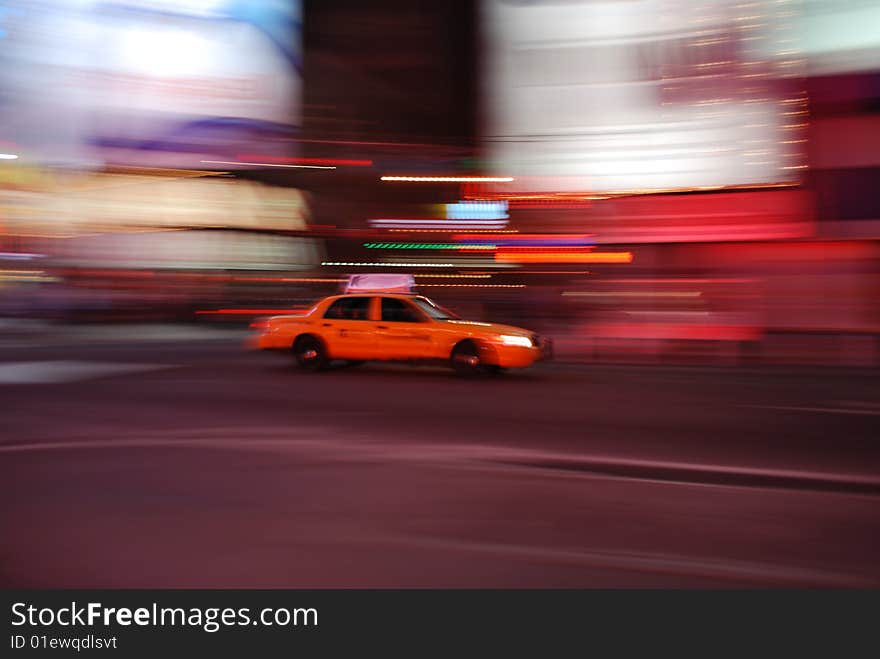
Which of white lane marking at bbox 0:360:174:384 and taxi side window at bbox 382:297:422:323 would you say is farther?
taxi side window at bbox 382:297:422:323

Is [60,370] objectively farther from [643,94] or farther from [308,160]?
[308,160]

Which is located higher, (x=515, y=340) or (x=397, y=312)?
(x=397, y=312)

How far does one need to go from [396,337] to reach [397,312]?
0.41 m

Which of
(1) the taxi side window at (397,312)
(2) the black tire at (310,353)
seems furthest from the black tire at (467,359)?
(2) the black tire at (310,353)

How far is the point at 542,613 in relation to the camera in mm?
3861

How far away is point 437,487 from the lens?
6.01m

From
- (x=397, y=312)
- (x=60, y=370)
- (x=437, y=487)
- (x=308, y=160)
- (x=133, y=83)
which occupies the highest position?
(x=133, y=83)

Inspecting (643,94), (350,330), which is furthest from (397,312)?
(643,94)

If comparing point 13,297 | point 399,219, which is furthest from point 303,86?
point 13,297

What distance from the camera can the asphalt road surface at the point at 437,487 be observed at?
439cm

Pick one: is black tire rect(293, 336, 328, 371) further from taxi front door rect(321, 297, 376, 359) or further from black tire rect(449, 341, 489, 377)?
black tire rect(449, 341, 489, 377)

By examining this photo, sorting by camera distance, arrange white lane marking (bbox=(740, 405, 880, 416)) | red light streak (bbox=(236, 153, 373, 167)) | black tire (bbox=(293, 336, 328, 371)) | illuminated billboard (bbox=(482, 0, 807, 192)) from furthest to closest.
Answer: red light streak (bbox=(236, 153, 373, 167)) < illuminated billboard (bbox=(482, 0, 807, 192)) < black tire (bbox=(293, 336, 328, 371)) < white lane marking (bbox=(740, 405, 880, 416))

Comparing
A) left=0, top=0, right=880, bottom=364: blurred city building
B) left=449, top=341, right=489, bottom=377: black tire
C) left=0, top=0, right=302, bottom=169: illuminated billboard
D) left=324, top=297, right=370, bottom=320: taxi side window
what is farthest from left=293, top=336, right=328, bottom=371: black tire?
left=0, top=0, right=302, bottom=169: illuminated billboard

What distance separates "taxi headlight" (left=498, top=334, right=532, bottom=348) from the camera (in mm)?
12188
